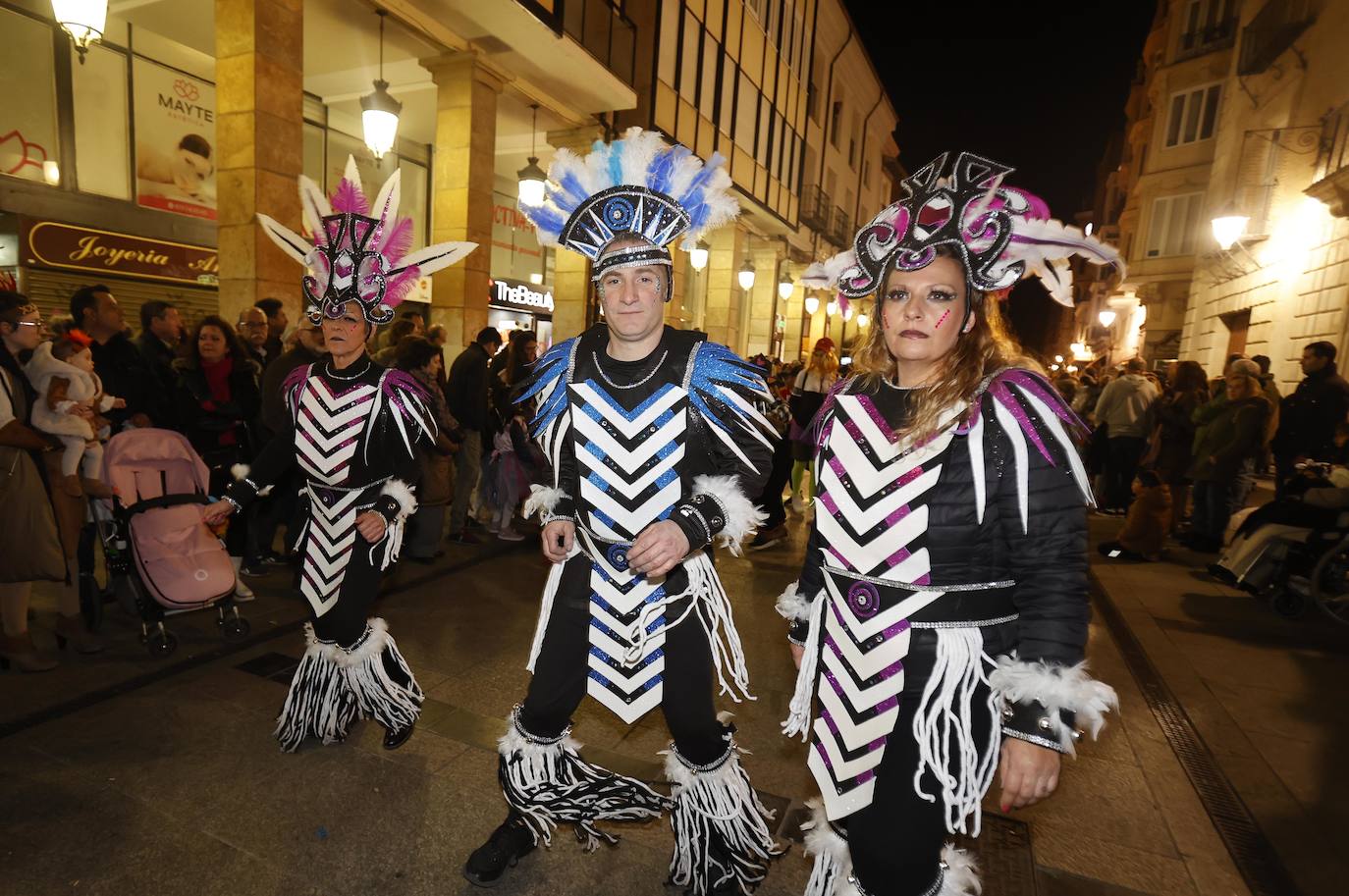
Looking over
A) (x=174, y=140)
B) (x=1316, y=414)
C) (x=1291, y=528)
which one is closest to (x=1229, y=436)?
(x=1316, y=414)

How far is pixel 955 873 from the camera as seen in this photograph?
181 cm

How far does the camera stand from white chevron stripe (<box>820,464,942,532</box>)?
1780mm

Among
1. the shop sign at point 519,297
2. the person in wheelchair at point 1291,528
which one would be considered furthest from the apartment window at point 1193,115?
the shop sign at point 519,297

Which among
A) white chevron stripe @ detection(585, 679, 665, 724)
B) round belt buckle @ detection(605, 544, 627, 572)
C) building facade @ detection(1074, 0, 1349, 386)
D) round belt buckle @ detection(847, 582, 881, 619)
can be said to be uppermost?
building facade @ detection(1074, 0, 1349, 386)

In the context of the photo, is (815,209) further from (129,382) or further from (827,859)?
(827,859)

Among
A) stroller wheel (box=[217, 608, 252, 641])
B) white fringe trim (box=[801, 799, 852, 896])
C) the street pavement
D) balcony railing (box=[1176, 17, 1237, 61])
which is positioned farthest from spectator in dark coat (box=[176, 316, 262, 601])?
balcony railing (box=[1176, 17, 1237, 61])

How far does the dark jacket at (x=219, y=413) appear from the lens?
521 centimetres

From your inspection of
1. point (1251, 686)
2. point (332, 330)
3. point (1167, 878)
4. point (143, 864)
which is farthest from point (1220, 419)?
point (143, 864)

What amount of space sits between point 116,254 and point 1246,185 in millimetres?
20614

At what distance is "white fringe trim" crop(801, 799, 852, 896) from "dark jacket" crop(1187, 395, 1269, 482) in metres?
8.12

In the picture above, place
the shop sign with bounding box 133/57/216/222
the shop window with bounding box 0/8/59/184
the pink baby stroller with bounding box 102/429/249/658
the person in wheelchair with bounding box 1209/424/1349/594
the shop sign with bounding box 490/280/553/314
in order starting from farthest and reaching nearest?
the shop sign with bounding box 490/280/553/314, the shop sign with bounding box 133/57/216/222, the shop window with bounding box 0/8/59/184, the person in wheelchair with bounding box 1209/424/1349/594, the pink baby stroller with bounding box 102/429/249/658

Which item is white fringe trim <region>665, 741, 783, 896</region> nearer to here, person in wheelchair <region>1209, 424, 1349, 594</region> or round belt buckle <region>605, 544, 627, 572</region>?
round belt buckle <region>605, 544, 627, 572</region>

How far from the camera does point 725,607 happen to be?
2467 mm

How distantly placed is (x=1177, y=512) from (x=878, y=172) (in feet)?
106
